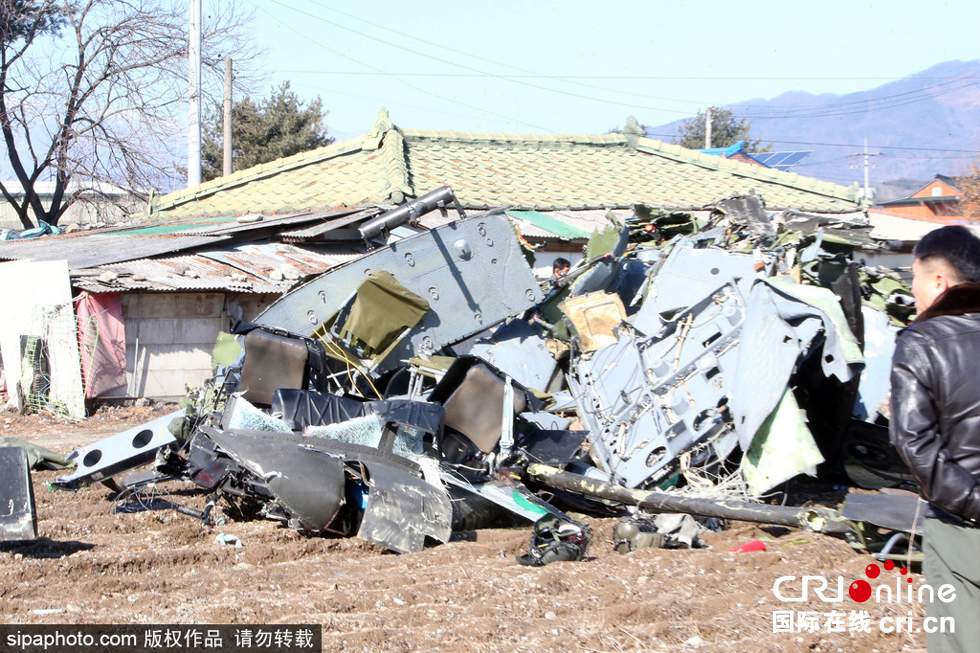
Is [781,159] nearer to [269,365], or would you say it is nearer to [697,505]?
[269,365]

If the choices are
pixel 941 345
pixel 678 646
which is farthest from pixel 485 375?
pixel 941 345

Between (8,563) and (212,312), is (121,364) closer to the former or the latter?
(212,312)

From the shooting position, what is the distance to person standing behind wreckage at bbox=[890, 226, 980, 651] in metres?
2.59

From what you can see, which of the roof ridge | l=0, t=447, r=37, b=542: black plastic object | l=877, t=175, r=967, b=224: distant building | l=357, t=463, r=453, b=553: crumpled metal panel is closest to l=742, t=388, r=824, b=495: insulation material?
l=357, t=463, r=453, b=553: crumpled metal panel

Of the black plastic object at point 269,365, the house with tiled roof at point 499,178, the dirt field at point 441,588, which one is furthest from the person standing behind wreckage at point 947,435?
the house with tiled roof at point 499,178

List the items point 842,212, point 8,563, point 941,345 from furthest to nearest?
point 842,212
point 8,563
point 941,345

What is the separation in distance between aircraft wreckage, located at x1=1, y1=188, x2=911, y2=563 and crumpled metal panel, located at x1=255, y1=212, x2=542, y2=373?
2 centimetres

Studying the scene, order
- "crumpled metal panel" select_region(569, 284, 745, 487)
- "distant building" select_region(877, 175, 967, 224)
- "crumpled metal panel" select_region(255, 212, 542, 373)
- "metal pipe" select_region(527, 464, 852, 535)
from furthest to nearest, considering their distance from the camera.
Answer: "distant building" select_region(877, 175, 967, 224)
"crumpled metal panel" select_region(255, 212, 542, 373)
"crumpled metal panel" select_region(569, 284, 745, 487)
"metal pipe" select_region(527, 464, 852, 535)

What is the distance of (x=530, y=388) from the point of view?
938 cm

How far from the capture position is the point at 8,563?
5098 millimetres

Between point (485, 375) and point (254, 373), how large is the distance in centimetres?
211

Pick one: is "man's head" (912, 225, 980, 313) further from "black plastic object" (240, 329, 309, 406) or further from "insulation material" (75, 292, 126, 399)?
"insulation material" (75, 292, 126, 399)

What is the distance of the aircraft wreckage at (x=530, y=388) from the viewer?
6.04 m

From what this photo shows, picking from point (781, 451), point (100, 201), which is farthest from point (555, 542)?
point (100, 201)
